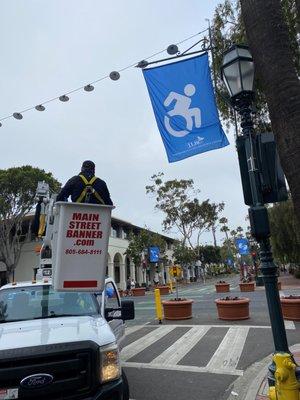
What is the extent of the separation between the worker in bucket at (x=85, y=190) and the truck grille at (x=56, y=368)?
1651 mm

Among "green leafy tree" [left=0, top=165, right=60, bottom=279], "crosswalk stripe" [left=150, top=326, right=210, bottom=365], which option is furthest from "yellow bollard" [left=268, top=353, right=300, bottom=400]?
"green leafy tree" [left=0, top=165, right=60, bottom=279]

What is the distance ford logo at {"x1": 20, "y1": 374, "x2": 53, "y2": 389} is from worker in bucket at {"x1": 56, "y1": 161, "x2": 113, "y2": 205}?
1918 millimetres

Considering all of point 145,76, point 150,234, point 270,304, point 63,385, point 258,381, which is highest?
point 150,234

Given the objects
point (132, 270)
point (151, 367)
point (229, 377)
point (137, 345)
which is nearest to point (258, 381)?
point (229, 377)

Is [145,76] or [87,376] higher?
[145,76]

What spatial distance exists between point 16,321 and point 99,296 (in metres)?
1.67

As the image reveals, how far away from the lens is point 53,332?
460 cm

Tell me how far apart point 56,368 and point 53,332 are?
0.56m

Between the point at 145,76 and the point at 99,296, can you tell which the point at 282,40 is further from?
the point at 99,296

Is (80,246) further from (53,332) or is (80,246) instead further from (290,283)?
(290,283)

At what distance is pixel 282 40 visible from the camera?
4.58 m

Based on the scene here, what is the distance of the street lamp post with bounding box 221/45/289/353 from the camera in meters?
4.78

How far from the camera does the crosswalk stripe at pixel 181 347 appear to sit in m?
8.90

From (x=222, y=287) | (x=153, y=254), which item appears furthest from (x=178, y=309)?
(x=153, y=254)
